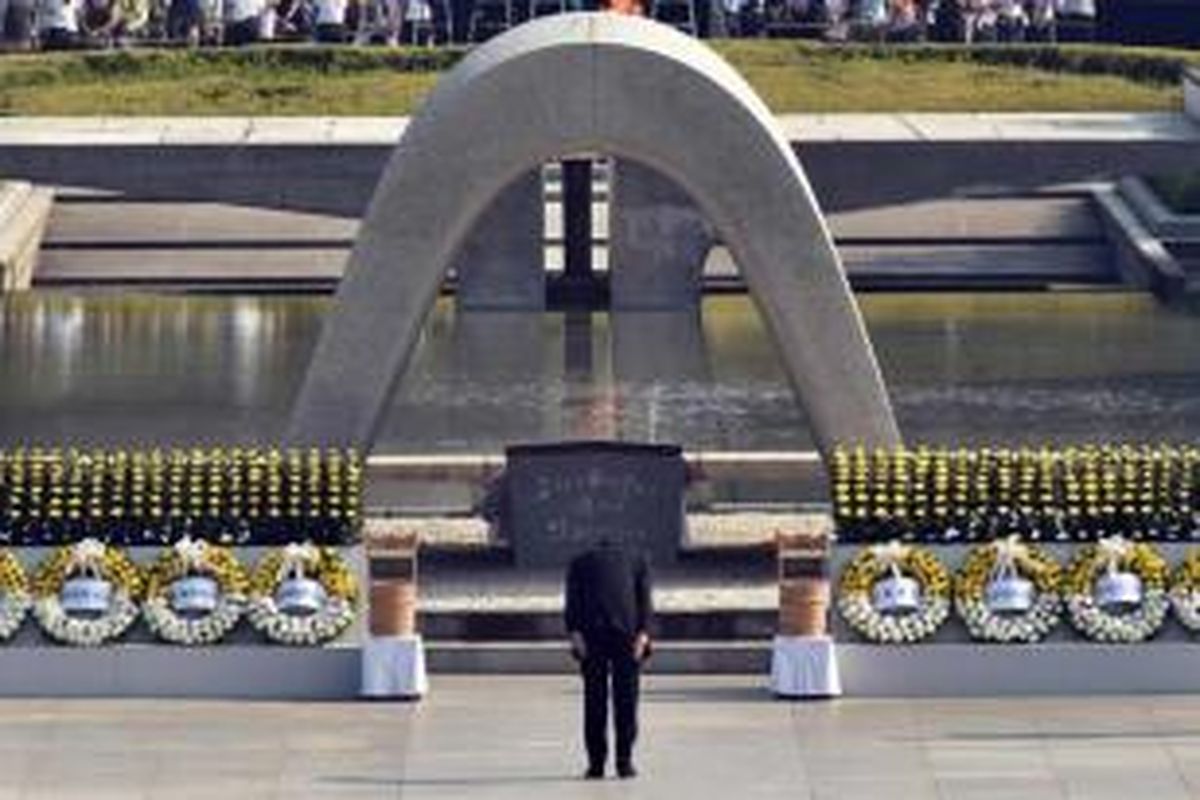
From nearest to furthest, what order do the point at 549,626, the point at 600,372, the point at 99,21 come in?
the point at 549,626, the point at 600,372, the point at 99,21

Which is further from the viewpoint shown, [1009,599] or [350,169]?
[350,169]

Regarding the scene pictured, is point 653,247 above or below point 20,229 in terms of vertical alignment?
above

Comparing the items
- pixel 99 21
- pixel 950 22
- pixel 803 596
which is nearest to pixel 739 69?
pixel 950 22

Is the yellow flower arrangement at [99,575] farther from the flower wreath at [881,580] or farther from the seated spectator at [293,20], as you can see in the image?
the seated spectator at [293,20]

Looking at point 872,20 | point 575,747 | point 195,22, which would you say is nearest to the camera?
point 575,747

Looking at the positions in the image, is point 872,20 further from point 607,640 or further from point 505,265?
point 607,640

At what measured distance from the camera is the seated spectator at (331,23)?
3009 inches

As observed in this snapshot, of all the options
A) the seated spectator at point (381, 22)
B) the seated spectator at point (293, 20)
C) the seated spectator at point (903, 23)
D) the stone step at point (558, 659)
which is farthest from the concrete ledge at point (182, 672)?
the seated spectator at point (903, 23)

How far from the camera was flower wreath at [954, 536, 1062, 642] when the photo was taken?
119 feet

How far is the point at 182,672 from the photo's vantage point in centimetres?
3619

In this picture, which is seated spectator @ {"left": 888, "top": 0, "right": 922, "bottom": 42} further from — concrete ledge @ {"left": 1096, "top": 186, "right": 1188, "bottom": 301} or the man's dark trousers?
the man's dark trousers

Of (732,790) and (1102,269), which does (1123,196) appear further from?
(732,790)

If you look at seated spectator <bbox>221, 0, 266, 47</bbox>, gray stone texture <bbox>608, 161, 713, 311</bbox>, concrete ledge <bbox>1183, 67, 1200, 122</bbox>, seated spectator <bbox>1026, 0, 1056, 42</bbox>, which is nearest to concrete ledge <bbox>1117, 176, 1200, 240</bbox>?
concrete ledge <bbox>1183, 67, 1200, 122</bbox>

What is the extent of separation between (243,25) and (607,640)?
44.0m
